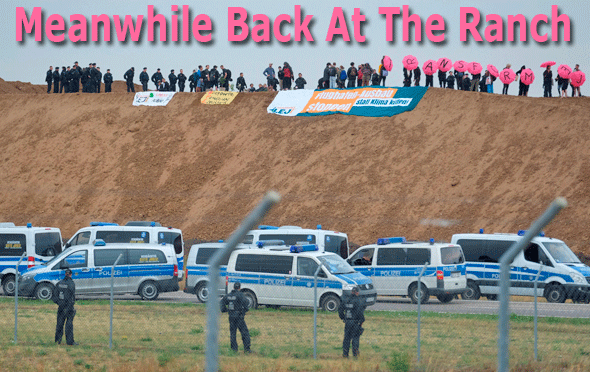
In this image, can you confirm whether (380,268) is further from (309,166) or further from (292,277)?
(309,166)

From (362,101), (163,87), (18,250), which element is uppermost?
(163,87)

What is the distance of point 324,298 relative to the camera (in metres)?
17.5

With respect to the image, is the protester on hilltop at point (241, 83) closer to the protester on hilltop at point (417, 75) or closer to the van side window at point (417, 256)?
the protester on hilltop at point (417, 75)

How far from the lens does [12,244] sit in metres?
22.6

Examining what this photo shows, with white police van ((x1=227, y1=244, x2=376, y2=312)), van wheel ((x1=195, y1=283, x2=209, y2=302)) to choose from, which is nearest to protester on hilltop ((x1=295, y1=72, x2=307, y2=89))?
van wheel ((x1=195, y1=283, x2=209, y2=302))

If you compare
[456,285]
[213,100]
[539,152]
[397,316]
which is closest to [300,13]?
[213,100]

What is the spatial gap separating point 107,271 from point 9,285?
3643 millimetres

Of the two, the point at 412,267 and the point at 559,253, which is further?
the point at 559,253

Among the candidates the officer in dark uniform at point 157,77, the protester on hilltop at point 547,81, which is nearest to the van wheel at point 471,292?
the protester on hilltop at point 547,81

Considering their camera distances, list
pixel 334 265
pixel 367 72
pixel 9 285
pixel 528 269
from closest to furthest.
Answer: pixel 334 265 → pixel 528 269 → pixel 9 285 → pixel 367 72

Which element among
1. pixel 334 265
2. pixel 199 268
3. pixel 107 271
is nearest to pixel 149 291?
pixel 107 271

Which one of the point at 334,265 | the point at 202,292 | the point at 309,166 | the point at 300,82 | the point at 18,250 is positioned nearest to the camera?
the point at 334,265

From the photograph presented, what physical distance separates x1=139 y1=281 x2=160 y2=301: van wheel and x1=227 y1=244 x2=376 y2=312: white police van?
3.21m

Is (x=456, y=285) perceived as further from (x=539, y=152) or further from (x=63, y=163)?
(x=63, y=163)
